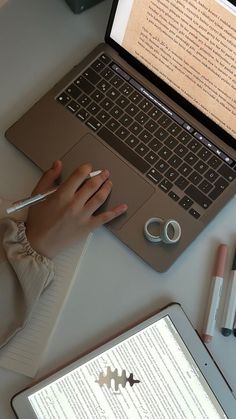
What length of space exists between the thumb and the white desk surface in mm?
31

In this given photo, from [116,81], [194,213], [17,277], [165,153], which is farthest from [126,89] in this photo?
[17,277]

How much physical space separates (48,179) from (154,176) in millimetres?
157

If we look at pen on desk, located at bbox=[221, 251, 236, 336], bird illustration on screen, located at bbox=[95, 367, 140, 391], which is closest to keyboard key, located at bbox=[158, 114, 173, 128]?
pen on desk, located at bbox=[221, 251, 236, 336]

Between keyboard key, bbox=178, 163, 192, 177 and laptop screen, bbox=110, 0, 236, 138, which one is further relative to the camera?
keyboard key, bbox=178, 163, 192, 177

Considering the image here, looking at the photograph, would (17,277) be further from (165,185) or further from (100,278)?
(165,185)

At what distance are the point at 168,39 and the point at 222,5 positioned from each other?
11 cm

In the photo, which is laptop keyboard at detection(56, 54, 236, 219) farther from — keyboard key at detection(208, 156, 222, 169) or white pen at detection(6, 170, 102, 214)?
white pen at detection(6, 170, 102, 214)

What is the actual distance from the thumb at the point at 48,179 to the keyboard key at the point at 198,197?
193 millimetres

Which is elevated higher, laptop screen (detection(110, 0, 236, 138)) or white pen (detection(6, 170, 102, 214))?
laptop screen (detection(110, 0, 236, 138))

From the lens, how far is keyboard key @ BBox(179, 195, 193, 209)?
2.49 ft

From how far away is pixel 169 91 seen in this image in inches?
31.0

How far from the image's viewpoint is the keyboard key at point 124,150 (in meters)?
0.78

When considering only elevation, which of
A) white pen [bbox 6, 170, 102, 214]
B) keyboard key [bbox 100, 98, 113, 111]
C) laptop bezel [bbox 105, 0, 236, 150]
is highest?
laptop bezel [bbox 105, 0, 236, 150]

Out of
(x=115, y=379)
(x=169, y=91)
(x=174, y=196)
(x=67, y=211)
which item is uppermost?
(x=169, y=91)
